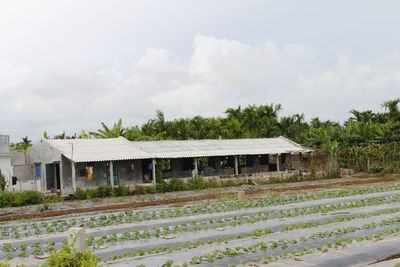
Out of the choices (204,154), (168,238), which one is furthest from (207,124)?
(168,238)

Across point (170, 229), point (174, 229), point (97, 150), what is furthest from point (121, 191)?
point (174, 229)

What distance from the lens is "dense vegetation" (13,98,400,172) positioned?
33.2 meters

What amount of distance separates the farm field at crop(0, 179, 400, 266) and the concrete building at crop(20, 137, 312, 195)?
943cm

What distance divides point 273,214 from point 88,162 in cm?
1491

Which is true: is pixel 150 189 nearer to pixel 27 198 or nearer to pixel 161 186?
pixel 161 186

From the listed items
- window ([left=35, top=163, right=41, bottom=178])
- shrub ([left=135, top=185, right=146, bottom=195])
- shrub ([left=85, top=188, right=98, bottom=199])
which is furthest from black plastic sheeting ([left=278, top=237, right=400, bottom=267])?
window ([left=35, top=163, right=41, bottom=178])

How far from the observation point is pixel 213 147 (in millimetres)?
32156

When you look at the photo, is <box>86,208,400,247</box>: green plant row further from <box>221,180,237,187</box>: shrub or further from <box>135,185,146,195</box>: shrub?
<box>221,180,237,187</box>: shrub

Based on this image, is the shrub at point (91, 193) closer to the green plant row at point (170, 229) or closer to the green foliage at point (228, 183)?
the green foliage at point (228, 183)

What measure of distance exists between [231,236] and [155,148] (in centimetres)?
1930

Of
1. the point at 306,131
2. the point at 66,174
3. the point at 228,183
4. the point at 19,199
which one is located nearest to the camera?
the point at 19,199

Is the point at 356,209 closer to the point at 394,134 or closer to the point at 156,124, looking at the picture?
the point at 394,134

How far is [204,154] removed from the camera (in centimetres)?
2981

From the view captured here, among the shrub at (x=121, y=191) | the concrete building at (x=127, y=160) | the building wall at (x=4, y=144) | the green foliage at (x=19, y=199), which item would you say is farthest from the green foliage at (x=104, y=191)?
the building wall at (x=4, y=144)
